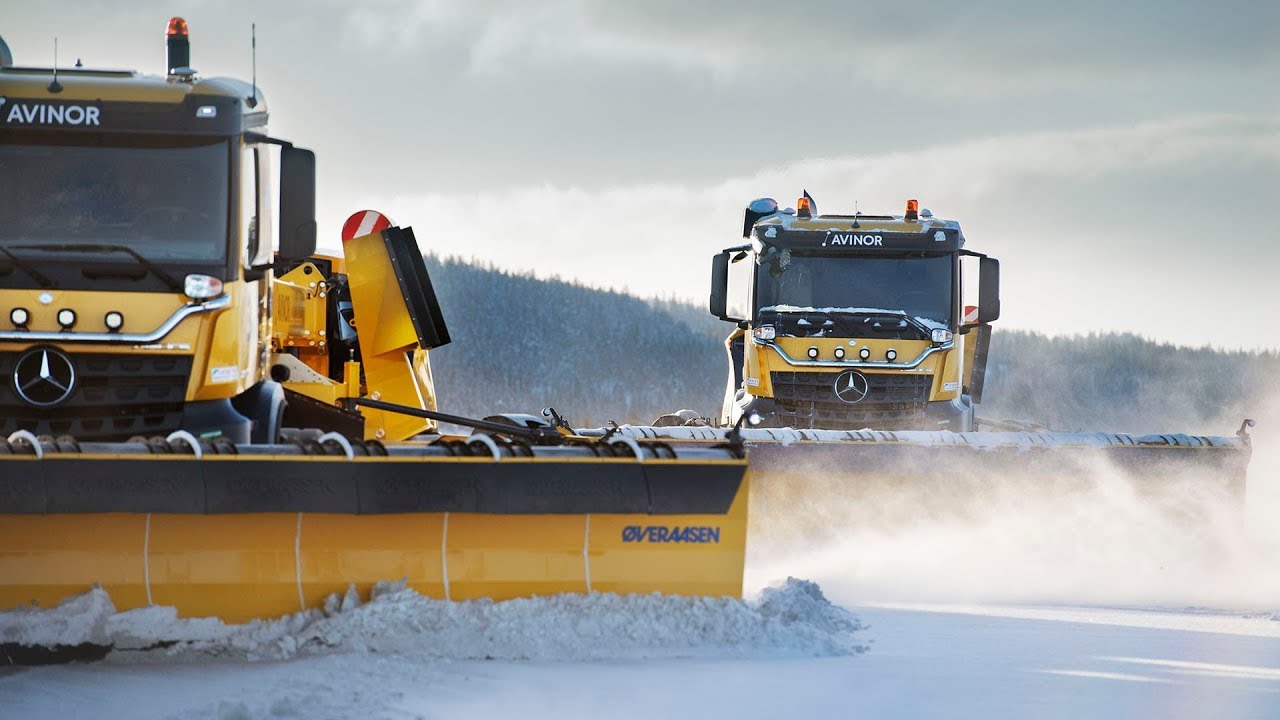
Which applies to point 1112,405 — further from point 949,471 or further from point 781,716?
point 781,716

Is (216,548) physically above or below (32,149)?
below

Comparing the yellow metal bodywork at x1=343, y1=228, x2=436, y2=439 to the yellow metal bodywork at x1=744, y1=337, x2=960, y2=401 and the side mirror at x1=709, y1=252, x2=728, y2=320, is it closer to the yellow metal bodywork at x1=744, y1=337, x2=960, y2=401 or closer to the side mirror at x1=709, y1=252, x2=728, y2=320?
the side mirror at x1=709, y1=252, x2=728, y2=320

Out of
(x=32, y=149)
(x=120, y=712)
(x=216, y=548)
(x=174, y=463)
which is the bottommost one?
(x=120, y=712)

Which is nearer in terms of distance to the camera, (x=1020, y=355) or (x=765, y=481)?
(x=765, y=481)

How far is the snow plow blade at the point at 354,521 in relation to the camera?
603 cm

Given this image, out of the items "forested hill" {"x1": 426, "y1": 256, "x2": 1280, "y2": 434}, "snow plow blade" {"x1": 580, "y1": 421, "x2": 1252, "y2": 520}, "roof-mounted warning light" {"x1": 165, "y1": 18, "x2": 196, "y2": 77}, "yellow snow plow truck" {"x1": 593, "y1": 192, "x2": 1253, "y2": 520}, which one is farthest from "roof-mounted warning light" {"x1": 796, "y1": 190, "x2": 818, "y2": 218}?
"forested hill" {"x1": 426, "y1": 256, "x2": 1280, "y2": 434}

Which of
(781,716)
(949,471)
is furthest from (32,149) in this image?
(949,471)

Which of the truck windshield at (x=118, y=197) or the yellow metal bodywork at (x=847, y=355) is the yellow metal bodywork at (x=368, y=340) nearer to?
the truck windshield at (x=118, y=197)

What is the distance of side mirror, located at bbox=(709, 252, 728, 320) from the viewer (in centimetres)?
1301

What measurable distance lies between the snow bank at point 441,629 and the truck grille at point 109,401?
1.43 meters

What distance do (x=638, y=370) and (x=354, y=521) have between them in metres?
40.5

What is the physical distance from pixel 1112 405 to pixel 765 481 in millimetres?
34136

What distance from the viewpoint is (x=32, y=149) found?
764 cm

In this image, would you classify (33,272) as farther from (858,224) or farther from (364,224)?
(858,224)
